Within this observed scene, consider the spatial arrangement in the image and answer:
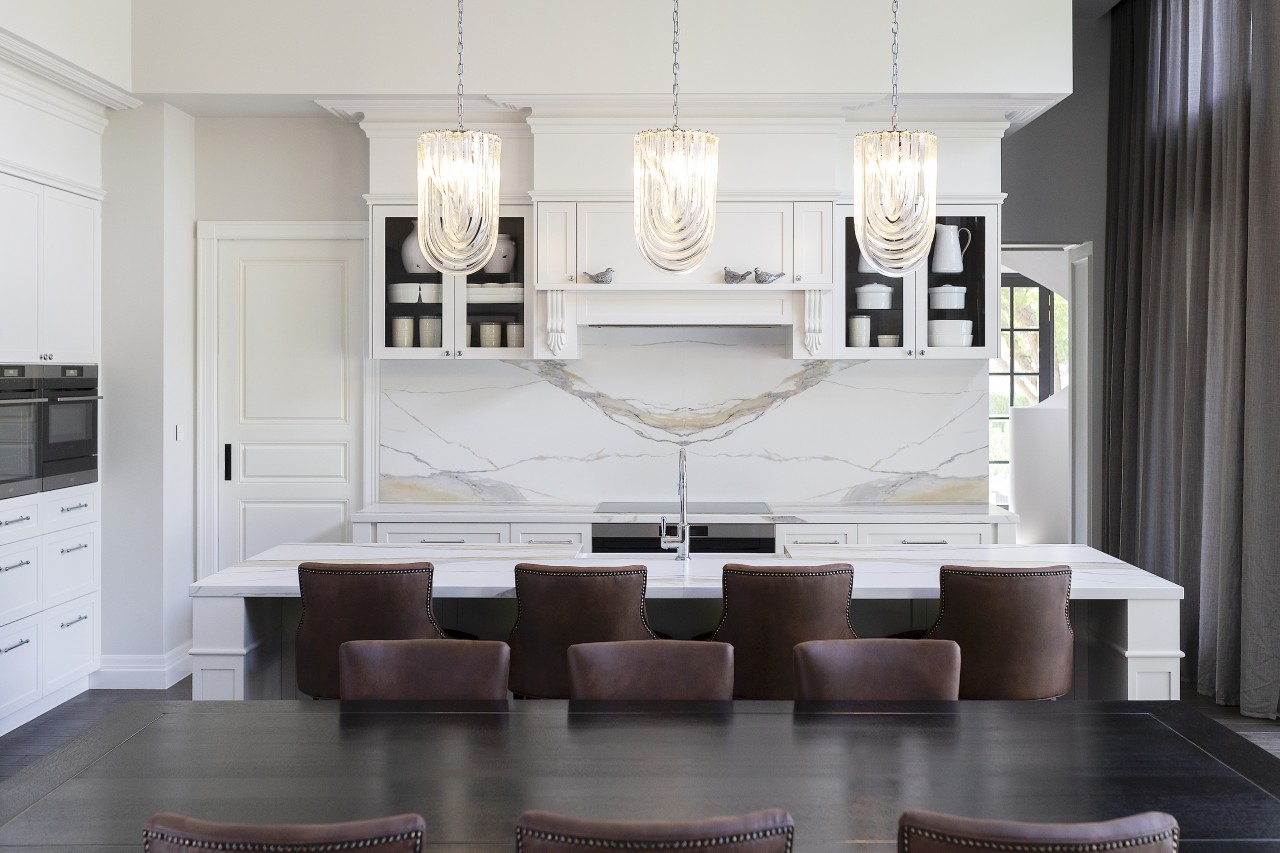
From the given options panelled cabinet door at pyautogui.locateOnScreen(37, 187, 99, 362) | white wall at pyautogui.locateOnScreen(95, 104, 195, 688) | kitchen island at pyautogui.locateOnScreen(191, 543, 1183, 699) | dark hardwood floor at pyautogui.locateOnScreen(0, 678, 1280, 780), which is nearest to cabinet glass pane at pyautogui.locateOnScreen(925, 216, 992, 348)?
kitchen island at pyautogui.locateOnScreen(191, 543, 1183, 699)

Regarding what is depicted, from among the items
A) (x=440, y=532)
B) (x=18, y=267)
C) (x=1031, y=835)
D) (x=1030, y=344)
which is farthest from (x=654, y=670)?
(x=1030, y=344)

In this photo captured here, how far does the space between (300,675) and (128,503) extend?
7.88ft

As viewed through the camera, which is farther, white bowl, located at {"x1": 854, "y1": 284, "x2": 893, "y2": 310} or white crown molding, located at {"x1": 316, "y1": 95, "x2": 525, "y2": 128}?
white bowl, located at {"x1": 854, "y1": 284, "x2": 893, "y2": 310}

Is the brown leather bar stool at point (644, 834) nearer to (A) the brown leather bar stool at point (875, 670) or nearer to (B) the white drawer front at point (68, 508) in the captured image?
(A) the brown leather bar stool at point (875, 670)

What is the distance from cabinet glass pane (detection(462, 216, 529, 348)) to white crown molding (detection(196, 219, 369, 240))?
676 millimetres

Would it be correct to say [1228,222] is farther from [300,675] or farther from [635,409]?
[300,675]

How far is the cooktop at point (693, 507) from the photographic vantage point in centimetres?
482

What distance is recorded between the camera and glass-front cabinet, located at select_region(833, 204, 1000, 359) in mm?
4773

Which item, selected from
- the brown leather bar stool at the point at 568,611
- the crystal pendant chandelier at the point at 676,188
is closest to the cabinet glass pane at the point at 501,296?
the crystal pendant chandelier at the point at 676,188

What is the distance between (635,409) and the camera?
5172mm

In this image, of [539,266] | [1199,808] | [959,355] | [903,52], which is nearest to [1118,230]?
[959,355]

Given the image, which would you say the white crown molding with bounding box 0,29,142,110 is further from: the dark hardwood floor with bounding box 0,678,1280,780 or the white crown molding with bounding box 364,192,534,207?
the dark hardwood floor with bounding box 0,678,1280,780

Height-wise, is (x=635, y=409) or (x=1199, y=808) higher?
(x=635, y=409)

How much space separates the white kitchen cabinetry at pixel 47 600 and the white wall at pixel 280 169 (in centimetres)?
154
